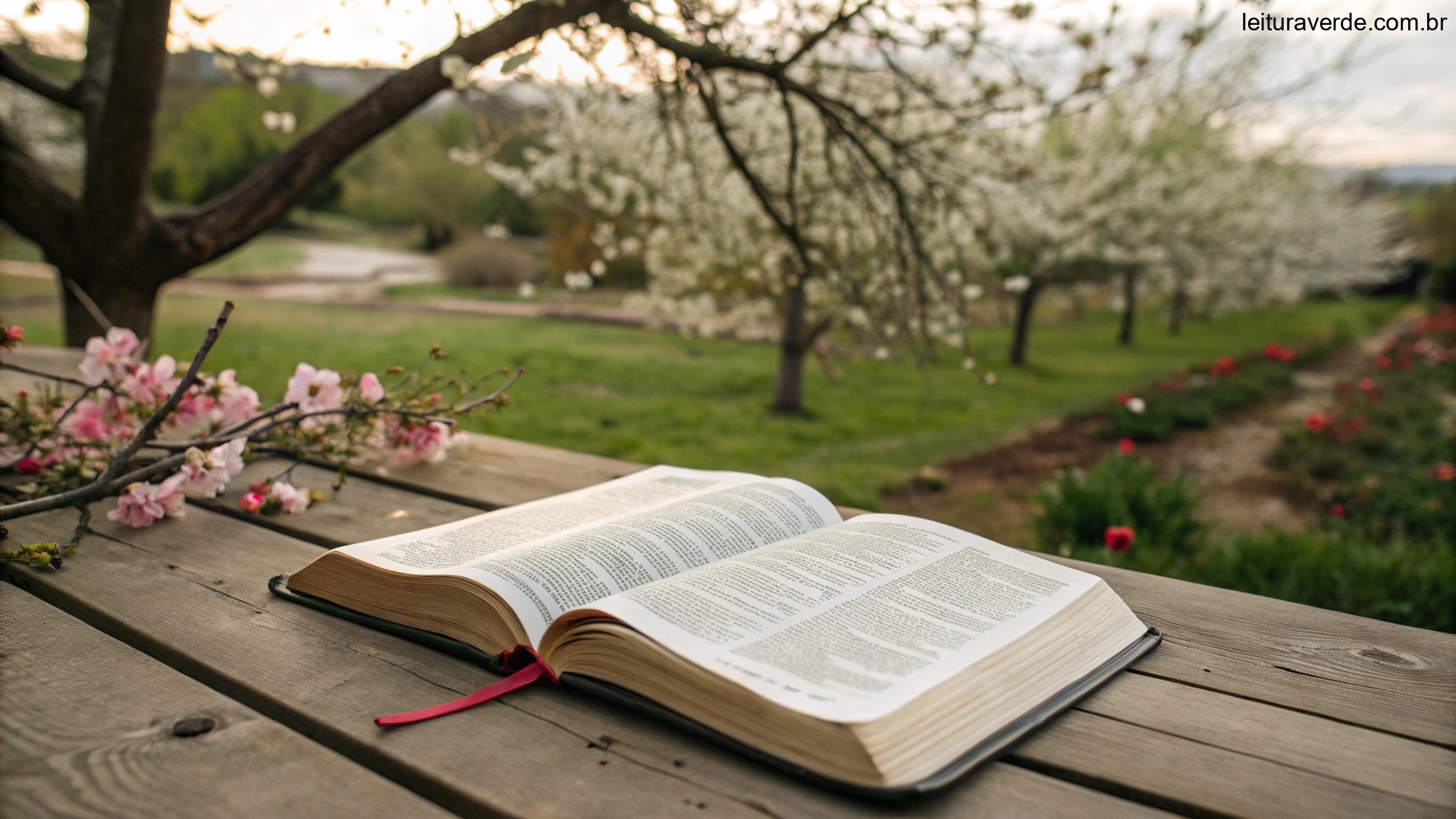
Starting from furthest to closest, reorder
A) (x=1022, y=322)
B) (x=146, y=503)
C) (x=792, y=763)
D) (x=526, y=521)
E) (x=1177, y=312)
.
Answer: (x=1177, y=312) < (x=1022, y=322) < (x=146, y=503) < (x=526, y=521) < (x=792, y=763)

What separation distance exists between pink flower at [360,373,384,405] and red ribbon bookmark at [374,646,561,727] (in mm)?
853

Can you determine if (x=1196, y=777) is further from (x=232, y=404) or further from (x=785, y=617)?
(x=232, y=404)

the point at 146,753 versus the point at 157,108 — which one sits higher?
the point at 157,108

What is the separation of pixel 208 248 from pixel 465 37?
100 centimetres

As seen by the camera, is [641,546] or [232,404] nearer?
[641,546]

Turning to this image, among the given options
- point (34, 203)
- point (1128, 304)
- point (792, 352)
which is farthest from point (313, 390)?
point (1128, 304)

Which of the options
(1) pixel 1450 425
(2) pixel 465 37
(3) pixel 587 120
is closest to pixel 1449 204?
(1) pixel 1450 425

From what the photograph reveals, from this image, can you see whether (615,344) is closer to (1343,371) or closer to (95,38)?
(95,38)

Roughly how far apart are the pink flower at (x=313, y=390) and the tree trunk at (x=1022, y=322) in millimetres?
9383

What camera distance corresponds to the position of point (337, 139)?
247 cm

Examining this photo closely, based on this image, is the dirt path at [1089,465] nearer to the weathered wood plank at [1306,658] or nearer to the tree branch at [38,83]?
the weathered wood plank at [1306,658]

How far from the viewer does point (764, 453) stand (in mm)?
5711

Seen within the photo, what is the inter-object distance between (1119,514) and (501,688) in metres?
2.91

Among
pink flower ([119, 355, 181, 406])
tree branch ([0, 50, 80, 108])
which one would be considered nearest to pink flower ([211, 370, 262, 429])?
pink flower ([119, 355, 181, 406])
